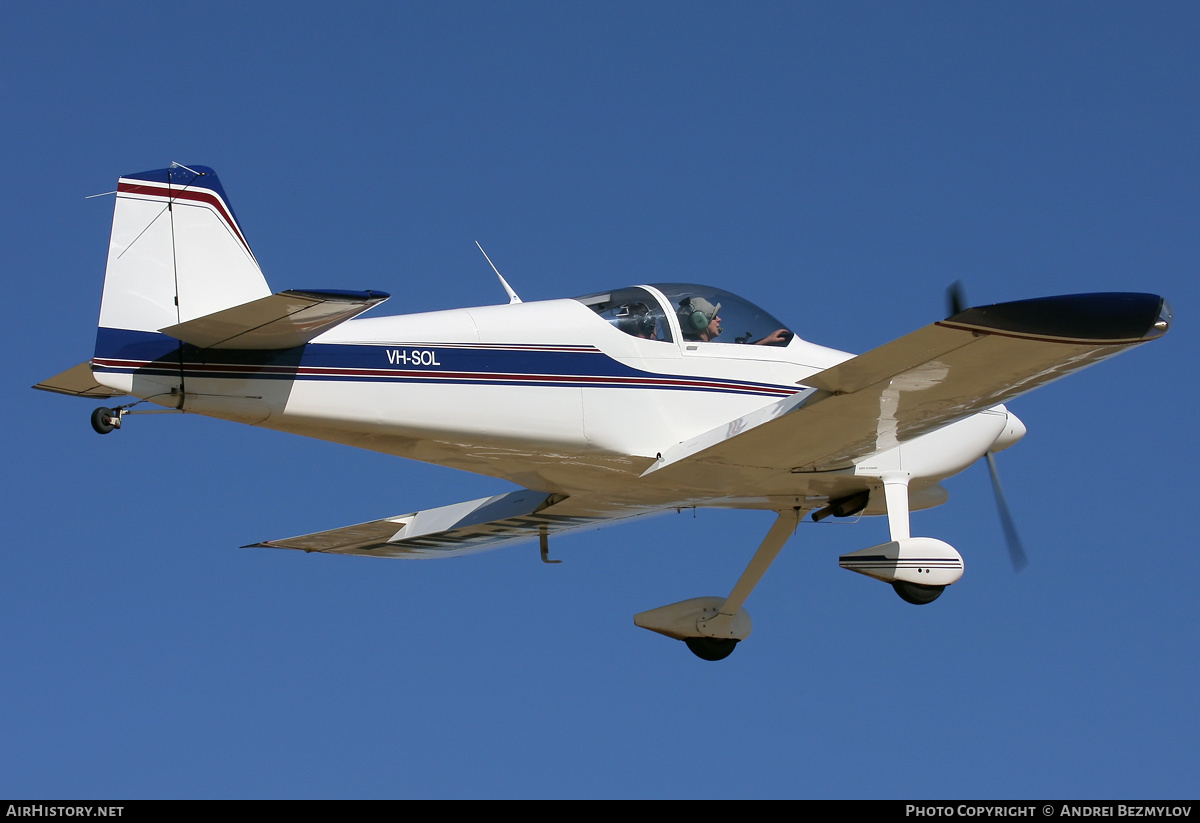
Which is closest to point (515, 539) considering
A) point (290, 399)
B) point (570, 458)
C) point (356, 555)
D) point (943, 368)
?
point (356, 555)

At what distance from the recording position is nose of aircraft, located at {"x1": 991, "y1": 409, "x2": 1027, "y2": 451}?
42.2 ft

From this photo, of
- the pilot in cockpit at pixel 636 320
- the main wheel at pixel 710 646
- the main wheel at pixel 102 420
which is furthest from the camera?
the main wheel at pixel 710 646

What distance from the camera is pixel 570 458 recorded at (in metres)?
10.8

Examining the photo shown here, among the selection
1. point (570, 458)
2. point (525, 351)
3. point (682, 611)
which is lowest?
point (682, 611)

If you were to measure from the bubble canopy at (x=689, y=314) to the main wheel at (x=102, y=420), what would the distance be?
12.8ft

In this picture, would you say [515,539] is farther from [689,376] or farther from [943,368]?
[943,368]

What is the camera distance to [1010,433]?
42.5 ft

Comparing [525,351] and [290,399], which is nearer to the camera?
[290,399]

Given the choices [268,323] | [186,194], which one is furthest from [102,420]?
[186,194]

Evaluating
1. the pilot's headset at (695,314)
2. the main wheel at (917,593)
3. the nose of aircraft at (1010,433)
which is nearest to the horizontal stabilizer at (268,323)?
the pilot's headset at (695,314)

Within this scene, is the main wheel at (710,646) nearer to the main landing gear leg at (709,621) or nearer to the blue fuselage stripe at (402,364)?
the main landing gear leg at (709,621)

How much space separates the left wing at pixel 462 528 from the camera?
1272cm
